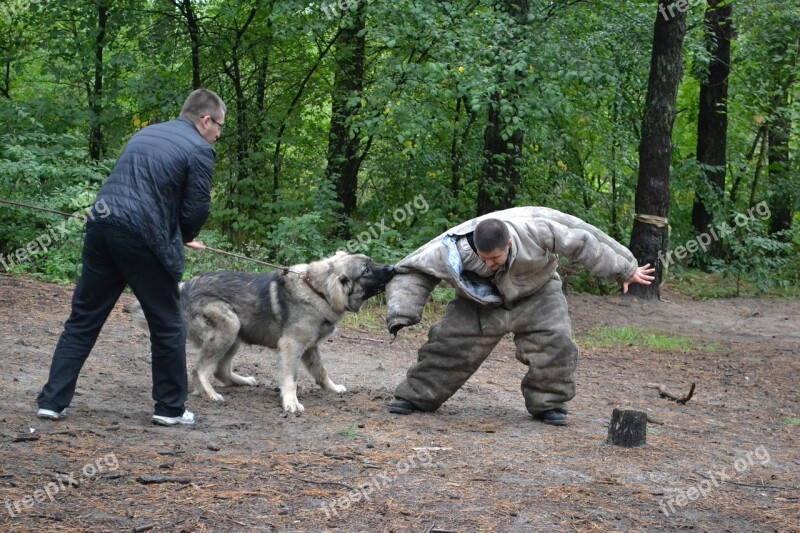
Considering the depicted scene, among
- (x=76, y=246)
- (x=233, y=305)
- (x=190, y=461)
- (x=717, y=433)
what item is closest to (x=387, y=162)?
(x=76, y=246)

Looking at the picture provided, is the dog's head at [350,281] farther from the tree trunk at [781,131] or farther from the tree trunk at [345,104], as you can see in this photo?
the tree trunk at [781,131]

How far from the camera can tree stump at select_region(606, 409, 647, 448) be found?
5969 mm

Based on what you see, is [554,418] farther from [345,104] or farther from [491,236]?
[345,104]

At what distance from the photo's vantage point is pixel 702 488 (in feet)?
17.1

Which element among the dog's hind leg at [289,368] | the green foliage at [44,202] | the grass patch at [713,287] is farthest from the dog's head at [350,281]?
the grass patch at [713,287]

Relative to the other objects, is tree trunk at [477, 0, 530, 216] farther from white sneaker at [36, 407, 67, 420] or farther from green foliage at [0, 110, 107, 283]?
white sneaker at [36, 407, 67, 420]

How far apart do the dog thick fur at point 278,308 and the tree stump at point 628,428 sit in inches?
83.3

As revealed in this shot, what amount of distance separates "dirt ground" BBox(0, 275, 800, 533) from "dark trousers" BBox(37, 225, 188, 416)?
0.23 metres

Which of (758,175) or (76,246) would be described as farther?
(758,175)

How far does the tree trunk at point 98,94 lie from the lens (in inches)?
623

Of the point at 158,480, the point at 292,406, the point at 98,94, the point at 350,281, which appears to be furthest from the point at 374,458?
the point at 98,94

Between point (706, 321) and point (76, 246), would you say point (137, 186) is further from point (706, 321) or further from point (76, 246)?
point (706, 321)

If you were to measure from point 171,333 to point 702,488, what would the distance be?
3491mm

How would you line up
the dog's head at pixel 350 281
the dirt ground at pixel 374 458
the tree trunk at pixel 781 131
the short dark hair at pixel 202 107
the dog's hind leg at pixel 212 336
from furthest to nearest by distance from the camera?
1. the tree trunk at pixel 781 131
2. the dog's hind leg at pixel 212 336
3. the dog's head at pixel 350 281
4. the short dark hair at pixel 202 107
5. the dirt ground at pixel 374 458
